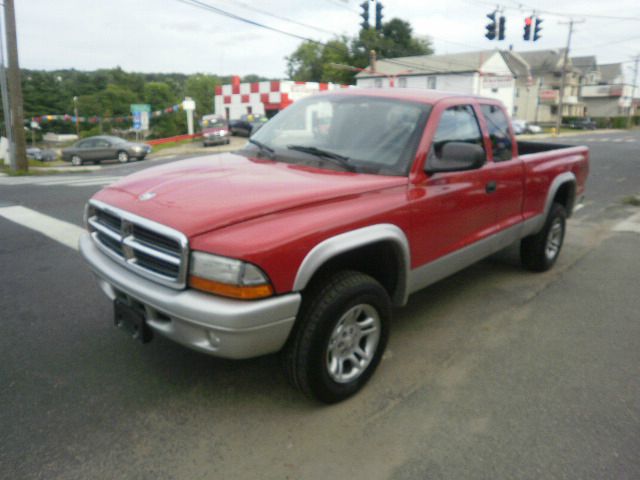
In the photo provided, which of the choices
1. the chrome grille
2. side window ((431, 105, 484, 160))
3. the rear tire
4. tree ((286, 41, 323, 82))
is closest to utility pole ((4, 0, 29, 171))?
the chrome grille

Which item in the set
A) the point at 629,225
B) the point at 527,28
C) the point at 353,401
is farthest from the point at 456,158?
the point at 527,28

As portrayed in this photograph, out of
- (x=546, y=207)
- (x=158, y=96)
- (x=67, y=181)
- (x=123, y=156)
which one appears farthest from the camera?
(x=158, y=96)

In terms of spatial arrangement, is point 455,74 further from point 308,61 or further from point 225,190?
point 225,190

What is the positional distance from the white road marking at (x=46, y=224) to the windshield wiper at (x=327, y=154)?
134 inches

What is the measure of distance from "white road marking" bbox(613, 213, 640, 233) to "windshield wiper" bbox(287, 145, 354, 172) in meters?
5.63

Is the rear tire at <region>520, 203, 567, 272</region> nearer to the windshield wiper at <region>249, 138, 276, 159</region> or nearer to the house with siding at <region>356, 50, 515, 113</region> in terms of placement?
the windshield wiper at <region>249, 138, 276, 159</region>

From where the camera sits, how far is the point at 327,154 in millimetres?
3248

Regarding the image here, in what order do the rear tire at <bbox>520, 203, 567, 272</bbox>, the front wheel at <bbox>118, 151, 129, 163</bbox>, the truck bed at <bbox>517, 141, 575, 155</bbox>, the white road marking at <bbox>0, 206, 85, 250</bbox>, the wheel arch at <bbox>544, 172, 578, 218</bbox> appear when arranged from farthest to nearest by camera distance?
the front wheel at <bbox>118, 151, 129, 163</bbox> → the white road marking at <bbox>0, 206, 85, 250</bbox> → the truck bed at <bbox>517, 141, 575, 155</bbox> → the rear tire at <bbox>520, 203, 567, 272</bbox> → the wheel arch at <bbox>544, 172, 578, 218</bbox>

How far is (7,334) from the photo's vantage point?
3.47 m

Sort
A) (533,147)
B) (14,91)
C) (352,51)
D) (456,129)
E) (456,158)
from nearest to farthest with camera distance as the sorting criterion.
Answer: (456,158), (456,129), (533,147), (14,91), (352,51)

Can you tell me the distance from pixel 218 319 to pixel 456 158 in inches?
69.5

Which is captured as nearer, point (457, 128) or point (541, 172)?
point (457, 128)

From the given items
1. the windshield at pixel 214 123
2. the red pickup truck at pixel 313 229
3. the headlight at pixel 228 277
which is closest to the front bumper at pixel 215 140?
the windshield at pixel 214 123

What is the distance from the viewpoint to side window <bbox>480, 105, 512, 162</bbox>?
3994 millimetres
